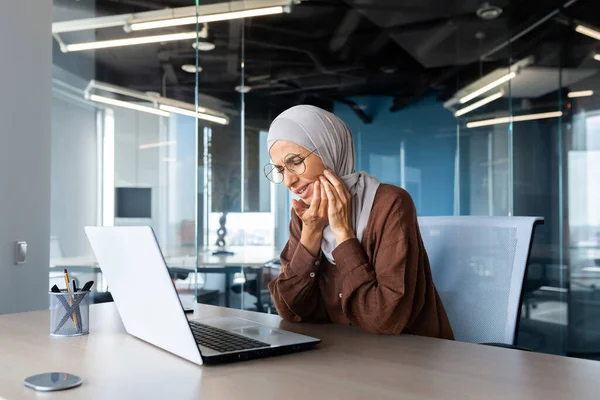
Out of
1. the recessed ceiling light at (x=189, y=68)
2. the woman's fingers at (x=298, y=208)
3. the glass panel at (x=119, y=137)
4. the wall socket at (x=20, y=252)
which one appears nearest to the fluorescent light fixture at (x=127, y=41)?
the glass panel at (x=119, y=137)

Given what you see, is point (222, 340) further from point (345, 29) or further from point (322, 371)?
point (345, 29)

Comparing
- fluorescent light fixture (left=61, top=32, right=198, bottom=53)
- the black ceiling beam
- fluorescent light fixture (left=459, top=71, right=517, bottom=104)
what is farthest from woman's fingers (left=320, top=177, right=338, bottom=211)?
the black ceiling beam

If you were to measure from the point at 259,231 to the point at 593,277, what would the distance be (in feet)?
7.34

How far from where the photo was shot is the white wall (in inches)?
86.4

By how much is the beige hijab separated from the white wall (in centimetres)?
120

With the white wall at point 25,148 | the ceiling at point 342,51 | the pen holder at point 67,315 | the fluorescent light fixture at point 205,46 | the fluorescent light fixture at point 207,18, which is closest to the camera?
the pen holder at point 67,315

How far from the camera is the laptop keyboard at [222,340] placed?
1.05m

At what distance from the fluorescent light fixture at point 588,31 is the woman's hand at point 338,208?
2.89 metres

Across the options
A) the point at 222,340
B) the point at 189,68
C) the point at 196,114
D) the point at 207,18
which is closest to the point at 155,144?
the point at 196,114

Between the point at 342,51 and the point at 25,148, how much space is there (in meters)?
3.16

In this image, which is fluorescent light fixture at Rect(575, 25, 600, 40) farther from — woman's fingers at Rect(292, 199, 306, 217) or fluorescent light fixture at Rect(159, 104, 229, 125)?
woman's fingers at Rect(292, 199, 306, 217)

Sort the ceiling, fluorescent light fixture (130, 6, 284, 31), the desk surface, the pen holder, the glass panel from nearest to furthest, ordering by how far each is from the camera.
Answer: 1. the desk surface
2. the pen holder
3. the glass panel
4. the ceiling
5. fluorescent light fixture (130, 6, 284, 31)

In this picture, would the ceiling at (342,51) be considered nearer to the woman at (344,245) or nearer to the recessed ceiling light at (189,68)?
the recessed ceiling light at (189,68)

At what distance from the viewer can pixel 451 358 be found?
1.03 metres
